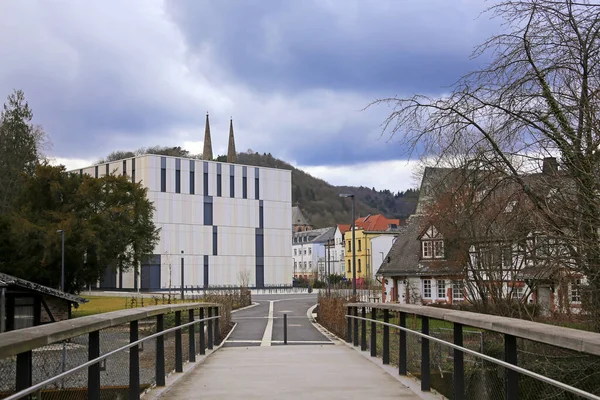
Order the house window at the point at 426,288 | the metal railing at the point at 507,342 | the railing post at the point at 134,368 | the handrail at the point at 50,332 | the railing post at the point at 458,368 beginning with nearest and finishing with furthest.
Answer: the handrail at the point at 50,332, the metal railing at the point at 507,342, the railing post at the point at 458,368, the railing post at the point at 134,368, the house window at the point at 426,288

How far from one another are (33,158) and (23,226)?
55.2ft

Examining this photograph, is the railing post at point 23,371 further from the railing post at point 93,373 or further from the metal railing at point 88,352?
the railing post at point 93,373

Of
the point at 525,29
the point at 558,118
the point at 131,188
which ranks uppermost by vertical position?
the point at 131,188

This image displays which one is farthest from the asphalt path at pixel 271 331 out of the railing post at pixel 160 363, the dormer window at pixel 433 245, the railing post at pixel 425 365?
the railing post at pixel 425 365

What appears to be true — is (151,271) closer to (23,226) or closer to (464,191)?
(23,226)

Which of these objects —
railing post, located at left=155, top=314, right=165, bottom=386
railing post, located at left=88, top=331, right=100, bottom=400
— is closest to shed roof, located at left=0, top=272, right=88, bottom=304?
railing post, located at left=155, top=314, right=165, bottom=386

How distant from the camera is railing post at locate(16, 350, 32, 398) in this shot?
3.90m

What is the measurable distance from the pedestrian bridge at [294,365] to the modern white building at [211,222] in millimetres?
68069

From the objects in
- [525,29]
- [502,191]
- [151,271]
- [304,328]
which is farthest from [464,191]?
[151,271]

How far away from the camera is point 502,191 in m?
8.59

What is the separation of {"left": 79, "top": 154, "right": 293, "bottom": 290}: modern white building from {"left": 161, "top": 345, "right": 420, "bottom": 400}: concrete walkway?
2645 inches

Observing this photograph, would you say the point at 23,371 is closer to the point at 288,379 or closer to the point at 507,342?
the point at 507,342

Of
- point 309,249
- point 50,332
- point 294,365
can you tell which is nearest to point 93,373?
point 50,332

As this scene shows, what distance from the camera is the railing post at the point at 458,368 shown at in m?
5.97
